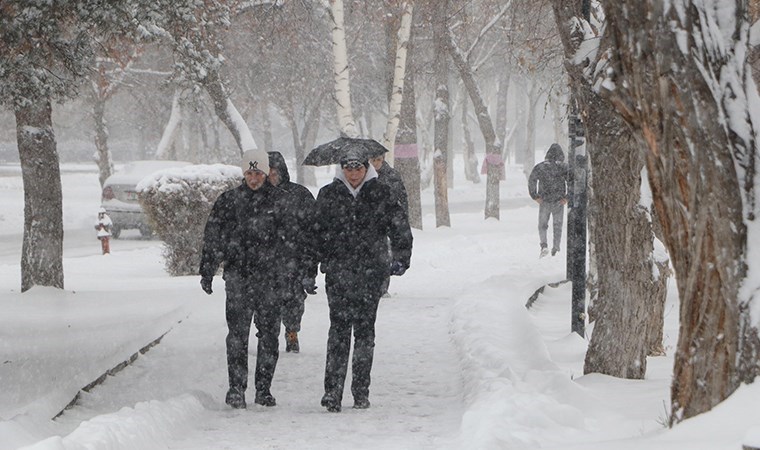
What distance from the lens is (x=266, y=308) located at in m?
7.39

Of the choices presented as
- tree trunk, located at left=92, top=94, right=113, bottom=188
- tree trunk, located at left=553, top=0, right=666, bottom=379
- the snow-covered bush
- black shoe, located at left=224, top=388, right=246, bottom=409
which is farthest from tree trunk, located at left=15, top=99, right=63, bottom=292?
tree trunk, located at left=92, top=94, right=113, bottom=188

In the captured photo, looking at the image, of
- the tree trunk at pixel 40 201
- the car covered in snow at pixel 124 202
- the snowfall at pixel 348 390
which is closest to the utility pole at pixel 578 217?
the snowfall at pixel 348 390

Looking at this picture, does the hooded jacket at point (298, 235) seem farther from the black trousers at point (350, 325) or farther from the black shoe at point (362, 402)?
the black shoe at point (362, 402)

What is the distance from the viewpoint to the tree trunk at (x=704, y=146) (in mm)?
4156

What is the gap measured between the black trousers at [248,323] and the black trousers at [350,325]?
0.49m

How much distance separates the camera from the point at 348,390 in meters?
8.19

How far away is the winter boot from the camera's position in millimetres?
9734

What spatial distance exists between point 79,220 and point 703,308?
1178 inches

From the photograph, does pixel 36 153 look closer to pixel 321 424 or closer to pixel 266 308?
pixel 266 308

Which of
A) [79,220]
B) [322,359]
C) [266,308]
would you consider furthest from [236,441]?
[79,220]

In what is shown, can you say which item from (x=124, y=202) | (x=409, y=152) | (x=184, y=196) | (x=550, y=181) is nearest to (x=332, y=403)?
(x=184, y=196)

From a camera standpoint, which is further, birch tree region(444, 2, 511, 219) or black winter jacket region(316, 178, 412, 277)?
birch tree region(444, 2, 511, 219)

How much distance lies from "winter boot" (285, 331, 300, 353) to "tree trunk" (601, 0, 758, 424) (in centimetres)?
582

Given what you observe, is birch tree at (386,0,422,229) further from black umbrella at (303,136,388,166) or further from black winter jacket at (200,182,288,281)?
black winter jacket at (200,182,288,281)
